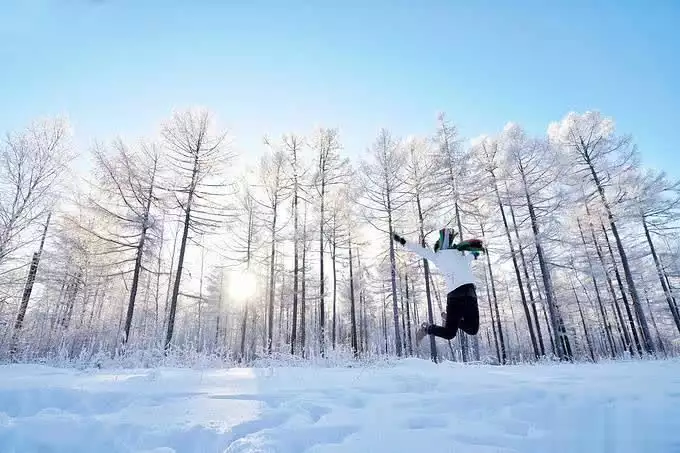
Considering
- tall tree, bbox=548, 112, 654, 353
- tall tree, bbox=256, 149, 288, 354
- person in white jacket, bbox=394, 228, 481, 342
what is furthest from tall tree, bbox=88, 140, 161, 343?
tall tree, bbox=548, 112, 654, 353

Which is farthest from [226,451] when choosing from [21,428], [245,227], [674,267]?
[674,267]

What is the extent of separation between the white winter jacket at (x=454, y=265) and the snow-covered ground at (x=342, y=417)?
158cm

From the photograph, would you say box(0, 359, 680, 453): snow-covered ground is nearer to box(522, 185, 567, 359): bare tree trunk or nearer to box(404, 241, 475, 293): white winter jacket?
box(404, 241, 475, 293): white winter jacket

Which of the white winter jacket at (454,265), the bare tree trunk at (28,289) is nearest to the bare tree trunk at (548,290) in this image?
the white winter jacket at (454,265)

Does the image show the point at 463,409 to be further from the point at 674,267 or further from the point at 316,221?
the point at 674,267

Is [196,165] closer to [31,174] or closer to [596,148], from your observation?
[31,174]

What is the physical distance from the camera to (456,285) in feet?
14.6

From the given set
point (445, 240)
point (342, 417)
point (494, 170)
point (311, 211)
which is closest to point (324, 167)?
point (311, 211)

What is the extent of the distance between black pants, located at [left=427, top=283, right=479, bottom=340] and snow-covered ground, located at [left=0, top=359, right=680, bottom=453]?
1370mm

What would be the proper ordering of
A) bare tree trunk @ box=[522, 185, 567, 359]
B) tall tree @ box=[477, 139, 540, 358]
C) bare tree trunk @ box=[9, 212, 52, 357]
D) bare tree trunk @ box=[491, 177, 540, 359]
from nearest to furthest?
bare tree trunk @ box=[9, 212, 52, 357] → bare tree trunk @ box=[522, 185, 567, 359] → bare tree trunk @ box=[491, 177, 540, 359] → tall tree @ box=[477, 139, 540, 358]

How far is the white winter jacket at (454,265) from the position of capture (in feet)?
14.5

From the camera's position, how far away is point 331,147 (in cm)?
1645

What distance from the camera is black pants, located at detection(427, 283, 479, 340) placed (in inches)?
173

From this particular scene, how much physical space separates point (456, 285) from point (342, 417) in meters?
2.94
